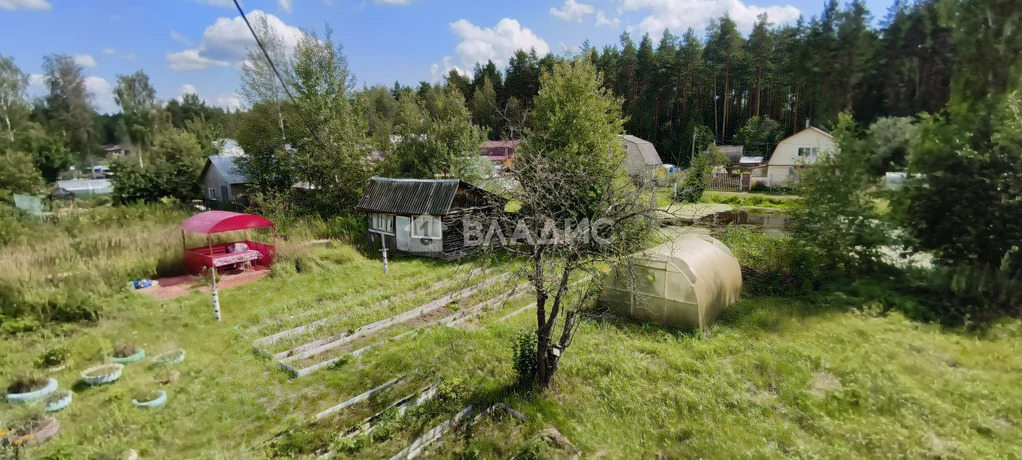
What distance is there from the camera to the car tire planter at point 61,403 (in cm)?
527

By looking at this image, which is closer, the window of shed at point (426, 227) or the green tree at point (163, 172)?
the window of shed at point (426, 227)

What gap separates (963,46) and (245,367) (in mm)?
17447

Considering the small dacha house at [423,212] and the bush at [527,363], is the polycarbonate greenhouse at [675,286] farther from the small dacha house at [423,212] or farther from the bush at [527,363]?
the small dacha house at [423,212]

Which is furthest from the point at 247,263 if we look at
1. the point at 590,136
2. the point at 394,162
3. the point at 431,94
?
the point at 431,94

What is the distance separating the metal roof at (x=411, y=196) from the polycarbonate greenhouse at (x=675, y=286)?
6592 mm

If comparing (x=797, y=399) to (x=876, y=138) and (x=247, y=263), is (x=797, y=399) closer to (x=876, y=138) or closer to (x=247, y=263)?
(x=876, y=138)

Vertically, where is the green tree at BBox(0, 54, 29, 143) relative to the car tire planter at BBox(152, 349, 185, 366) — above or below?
above

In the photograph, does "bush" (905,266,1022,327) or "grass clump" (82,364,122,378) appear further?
"bush" (905,266,1022,327)

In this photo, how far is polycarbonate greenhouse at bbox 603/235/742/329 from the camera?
8.12 metres

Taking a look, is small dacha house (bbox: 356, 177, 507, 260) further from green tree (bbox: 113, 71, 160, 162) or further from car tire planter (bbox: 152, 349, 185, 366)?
green tree (bbox: 113, 71, 160, 162)

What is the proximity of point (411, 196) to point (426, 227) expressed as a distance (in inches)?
47.3

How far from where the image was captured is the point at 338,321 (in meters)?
8.73

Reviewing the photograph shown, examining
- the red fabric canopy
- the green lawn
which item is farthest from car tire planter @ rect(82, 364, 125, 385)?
the red fabric canopy

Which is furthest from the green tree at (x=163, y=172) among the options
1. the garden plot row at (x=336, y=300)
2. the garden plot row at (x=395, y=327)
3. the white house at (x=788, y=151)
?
the white house at (x=788, y=151)
